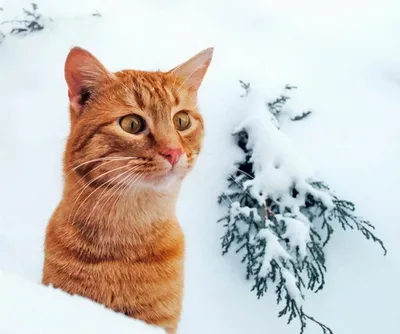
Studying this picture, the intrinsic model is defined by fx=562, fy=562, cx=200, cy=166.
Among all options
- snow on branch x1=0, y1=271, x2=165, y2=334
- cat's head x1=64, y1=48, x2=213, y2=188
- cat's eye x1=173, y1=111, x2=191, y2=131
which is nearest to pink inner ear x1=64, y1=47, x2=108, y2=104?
cat's head x1=64, y1=48, x2=213, y2=188

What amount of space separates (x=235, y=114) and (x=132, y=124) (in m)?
0.44

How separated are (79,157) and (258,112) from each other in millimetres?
479

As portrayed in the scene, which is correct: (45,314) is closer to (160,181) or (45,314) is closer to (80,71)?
(160,181)

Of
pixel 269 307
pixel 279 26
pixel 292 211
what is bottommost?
pixel 269 307

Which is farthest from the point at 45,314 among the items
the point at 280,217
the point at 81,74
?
the point at 280,217

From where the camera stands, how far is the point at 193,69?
0.83 meters

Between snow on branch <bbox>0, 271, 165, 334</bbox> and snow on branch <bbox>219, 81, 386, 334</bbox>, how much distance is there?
1.66 feet

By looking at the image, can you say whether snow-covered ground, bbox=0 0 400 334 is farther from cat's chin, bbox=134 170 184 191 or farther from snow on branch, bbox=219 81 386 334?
cat's chin, bbox=134 170 184 191

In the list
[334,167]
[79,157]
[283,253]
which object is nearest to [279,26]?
[334,167]

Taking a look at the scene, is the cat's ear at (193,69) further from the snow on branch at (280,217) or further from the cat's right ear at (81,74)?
the snow on branch at (280,217)

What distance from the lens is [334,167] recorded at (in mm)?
1059

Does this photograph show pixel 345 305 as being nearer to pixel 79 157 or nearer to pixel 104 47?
pixel 79 157

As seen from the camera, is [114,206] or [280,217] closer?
[114,206]

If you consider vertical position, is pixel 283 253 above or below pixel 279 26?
below
